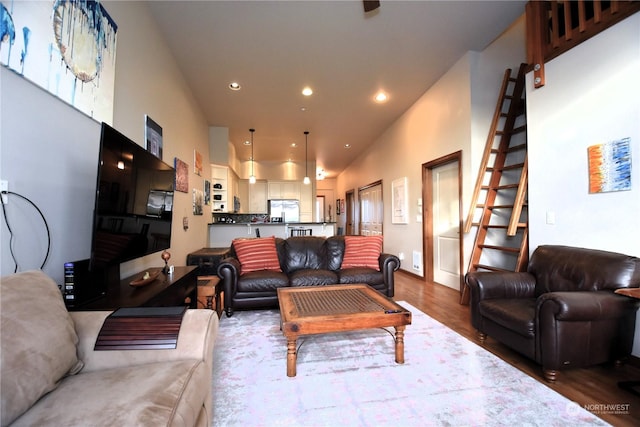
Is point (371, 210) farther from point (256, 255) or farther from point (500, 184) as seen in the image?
point (256, 255)

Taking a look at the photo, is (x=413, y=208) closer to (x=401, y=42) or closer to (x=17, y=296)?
(x=401, y=42)

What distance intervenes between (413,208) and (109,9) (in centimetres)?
472

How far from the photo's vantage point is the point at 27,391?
0.82 m

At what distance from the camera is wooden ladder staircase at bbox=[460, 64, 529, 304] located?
330cm

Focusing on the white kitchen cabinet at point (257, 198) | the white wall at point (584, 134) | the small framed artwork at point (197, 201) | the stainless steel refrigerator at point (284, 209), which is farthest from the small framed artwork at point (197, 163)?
the white wall at point (584, 134)

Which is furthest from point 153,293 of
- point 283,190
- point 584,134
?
point 283,190

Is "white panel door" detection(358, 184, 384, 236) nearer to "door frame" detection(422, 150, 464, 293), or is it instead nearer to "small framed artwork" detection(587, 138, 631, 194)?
"door frame" detection(422, 150, 464, 293)

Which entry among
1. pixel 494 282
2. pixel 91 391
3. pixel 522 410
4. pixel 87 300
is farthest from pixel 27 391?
pixel 494 282

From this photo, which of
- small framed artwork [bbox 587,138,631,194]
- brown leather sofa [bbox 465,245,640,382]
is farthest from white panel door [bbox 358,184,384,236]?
brown leather sofa [bbox 465,245,640,382]

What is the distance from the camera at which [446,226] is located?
4.19 meters

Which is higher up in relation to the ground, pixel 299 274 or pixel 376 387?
pixel 299 274

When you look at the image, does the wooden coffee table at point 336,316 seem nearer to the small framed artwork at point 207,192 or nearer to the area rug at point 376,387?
the area rug at point 376,387

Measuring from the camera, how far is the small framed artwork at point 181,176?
347 centimetres

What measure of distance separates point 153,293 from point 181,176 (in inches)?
92.9
